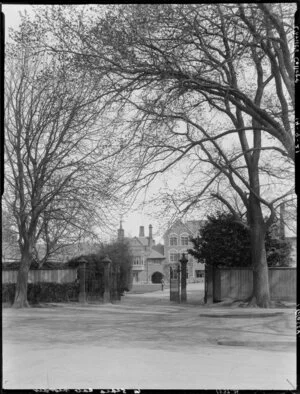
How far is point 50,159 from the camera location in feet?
28.1

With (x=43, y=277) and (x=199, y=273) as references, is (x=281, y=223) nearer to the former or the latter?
(x=199, y=273)

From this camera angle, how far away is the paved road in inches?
188

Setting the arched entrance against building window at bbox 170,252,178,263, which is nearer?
building window at bbox 170,252,178,263

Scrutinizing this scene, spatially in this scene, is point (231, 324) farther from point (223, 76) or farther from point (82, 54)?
point (82, 54)

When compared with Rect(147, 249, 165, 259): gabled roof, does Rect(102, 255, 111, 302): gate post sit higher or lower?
lower

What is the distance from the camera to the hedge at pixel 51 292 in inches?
465

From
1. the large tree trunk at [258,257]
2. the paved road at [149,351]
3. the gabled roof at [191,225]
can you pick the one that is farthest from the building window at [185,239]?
the paved road at [149,351]

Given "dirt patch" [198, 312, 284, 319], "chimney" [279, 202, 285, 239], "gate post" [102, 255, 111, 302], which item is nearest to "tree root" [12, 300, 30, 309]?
"dirt patch" [198, 312, 284, 319]

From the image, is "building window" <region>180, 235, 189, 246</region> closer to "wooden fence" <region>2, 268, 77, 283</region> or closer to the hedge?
the hedge

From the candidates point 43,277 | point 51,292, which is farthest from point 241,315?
point 43,277

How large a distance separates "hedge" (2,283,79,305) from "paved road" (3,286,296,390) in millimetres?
977

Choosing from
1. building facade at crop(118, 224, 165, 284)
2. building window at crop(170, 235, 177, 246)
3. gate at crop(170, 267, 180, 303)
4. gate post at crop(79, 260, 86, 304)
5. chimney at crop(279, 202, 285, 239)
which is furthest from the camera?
gate post at crop(79, 260, 86, 304)

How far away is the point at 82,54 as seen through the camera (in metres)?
7.78

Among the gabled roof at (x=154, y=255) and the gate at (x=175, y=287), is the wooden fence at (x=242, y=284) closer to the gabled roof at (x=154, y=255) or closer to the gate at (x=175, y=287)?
the gate at (x=175, y=287)
